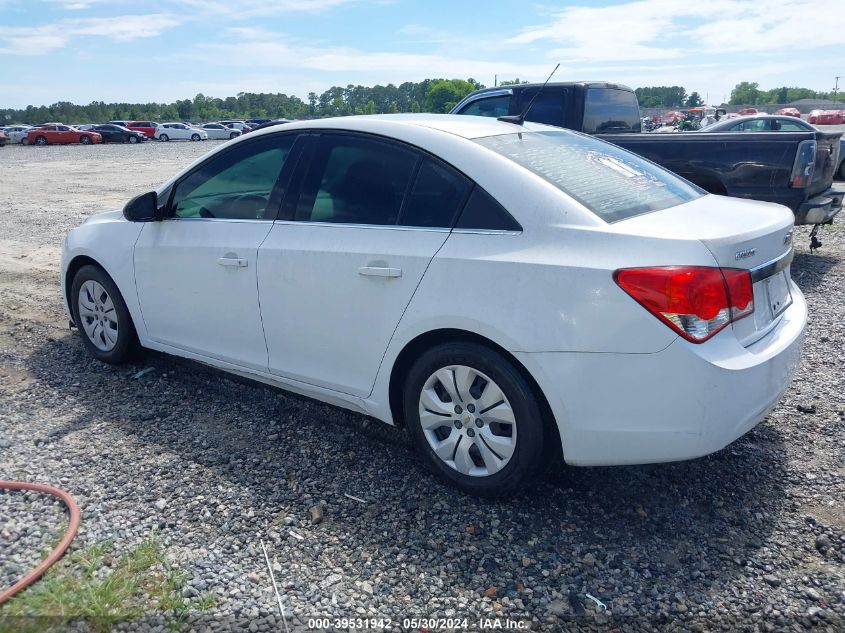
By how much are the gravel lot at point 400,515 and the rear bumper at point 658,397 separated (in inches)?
18.0

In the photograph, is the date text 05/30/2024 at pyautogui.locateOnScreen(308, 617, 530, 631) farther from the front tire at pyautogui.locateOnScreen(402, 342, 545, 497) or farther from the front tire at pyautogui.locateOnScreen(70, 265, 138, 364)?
the front tire at pyautogui.locateOnScreen(70, 265, 138, 364)

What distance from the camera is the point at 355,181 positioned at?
12.8 ft

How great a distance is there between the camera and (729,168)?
7652 mm

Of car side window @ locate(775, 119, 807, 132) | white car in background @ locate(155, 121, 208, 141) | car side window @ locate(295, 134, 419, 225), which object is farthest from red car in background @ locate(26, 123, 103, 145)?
car side window @ locate(295, 134, 419, 225)

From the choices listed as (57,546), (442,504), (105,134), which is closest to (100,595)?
(57,546)

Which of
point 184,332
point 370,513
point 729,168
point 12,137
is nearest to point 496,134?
point 370,513

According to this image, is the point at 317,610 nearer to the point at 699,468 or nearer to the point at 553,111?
the point at 699,468

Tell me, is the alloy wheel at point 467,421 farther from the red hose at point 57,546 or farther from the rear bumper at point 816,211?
the rear bumper at point 816,211

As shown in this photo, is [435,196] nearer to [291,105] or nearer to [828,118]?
[828,118]

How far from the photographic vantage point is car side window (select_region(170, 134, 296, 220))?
4.25 m

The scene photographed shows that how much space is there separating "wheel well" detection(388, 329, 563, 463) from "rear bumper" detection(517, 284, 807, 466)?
0.10 metres

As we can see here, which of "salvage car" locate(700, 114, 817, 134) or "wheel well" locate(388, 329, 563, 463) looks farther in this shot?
"salvage car" locate(700, 114, 817, 134)

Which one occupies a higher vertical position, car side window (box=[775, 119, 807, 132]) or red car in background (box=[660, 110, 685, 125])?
car side window (box=[775, 119, 807, 132])

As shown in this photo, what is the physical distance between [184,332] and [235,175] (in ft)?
3.43
